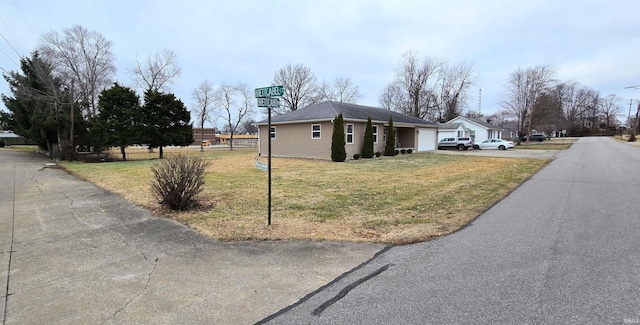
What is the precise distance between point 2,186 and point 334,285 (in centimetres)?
1209

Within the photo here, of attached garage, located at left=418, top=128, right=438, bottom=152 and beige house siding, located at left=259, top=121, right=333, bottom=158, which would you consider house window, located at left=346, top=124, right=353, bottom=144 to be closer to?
beige house siding, located at left=259, top=121, right=333, bottom=158

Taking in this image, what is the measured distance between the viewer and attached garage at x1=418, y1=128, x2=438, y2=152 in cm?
2795

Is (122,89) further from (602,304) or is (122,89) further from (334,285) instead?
(602,304)

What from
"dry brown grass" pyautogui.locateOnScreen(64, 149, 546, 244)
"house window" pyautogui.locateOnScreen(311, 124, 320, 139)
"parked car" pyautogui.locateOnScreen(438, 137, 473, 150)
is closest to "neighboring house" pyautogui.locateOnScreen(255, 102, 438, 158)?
"house window" pyautogui.locateOnScreen(311, 124, 320, 139)

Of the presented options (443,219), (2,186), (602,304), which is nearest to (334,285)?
(602,304)

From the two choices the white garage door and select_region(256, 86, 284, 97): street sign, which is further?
the white garage door

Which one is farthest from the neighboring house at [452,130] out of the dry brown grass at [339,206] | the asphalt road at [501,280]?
the asphalt road at [501,280]

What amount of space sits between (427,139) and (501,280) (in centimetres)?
2750

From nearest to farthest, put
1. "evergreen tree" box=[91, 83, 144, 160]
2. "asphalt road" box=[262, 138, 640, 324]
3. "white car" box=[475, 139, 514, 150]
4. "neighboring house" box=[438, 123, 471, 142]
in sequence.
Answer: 1. "asphalt road" box=[262, 138, 640, 324]
2. "evergreen tree" box=[91, 83, 144, 160]
3. "white car" box=[475, 139, 514, 150]
4. "neighboring house" box=[438, 123, 471, 142]

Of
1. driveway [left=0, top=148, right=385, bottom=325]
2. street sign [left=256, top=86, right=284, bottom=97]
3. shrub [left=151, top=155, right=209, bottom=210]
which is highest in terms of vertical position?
street sign [left=256, top=86, right=284, bottom=97]

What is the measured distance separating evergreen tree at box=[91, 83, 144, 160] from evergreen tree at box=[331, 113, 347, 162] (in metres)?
13.7

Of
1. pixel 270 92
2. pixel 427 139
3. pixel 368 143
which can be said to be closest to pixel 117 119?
pixel 368 143

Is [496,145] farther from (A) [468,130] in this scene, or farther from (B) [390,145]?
(B) [390,145]

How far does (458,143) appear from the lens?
108ft
